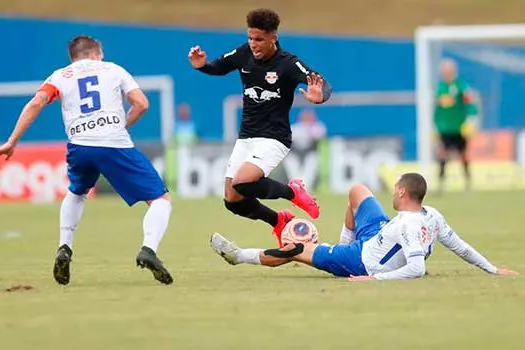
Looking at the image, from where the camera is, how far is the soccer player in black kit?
12.8 m

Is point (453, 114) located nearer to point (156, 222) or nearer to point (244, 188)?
point (244, 188)

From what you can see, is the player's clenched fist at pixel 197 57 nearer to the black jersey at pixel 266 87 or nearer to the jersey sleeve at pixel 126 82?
the black jersey at pixel 266 87

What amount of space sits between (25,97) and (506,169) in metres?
15.0

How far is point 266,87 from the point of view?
13.0 meters

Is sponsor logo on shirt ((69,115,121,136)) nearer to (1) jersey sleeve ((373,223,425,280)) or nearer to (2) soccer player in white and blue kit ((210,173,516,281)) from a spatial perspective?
(2) soccer player in white and blue kit ((210,173,516,281))

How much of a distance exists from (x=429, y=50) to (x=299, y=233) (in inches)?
759

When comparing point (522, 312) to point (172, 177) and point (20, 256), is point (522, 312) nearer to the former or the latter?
point (20, 256)

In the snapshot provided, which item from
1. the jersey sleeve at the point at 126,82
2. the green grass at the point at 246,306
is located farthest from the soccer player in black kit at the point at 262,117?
the jersey sleeve at the point at 126,82

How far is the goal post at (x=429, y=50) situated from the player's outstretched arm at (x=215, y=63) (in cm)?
1699

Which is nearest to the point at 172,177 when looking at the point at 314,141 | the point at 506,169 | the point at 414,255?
the point at 314,141

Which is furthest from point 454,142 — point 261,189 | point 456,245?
point 456,245

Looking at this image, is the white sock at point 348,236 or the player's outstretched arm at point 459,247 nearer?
the player's outstretched arm at point 459,247

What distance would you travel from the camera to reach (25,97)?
132ft

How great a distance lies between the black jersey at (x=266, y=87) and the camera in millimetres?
12852
